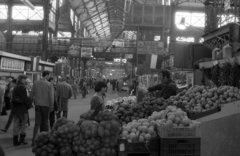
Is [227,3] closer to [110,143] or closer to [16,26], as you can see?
[110,143]

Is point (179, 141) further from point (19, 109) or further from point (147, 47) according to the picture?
point (147, 47)

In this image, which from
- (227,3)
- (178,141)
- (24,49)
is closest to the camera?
(178,141)

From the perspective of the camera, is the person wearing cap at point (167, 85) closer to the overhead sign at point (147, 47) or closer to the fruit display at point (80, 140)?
the fruit display at point (80, 140)

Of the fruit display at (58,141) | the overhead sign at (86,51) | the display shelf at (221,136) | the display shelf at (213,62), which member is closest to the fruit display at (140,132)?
the fruit display at (58,141)

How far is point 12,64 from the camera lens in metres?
14.4

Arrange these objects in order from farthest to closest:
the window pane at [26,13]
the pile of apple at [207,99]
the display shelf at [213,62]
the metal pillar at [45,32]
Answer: the window pane at [26,13], the metal pillar at [45,32], the display shelf at [213,62], the pile of apple at [207,99]

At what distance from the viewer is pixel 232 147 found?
187 inches

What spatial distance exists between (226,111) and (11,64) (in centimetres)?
1201

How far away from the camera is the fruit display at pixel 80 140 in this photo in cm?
325

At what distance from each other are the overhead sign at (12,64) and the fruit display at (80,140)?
1070cm

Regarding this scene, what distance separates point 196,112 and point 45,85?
3258 mm

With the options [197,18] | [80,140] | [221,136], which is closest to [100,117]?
[80,140]

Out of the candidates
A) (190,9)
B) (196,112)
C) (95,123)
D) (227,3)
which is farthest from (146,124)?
(190,9)

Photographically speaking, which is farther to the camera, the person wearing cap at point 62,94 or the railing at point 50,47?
the railing at point 50,47
